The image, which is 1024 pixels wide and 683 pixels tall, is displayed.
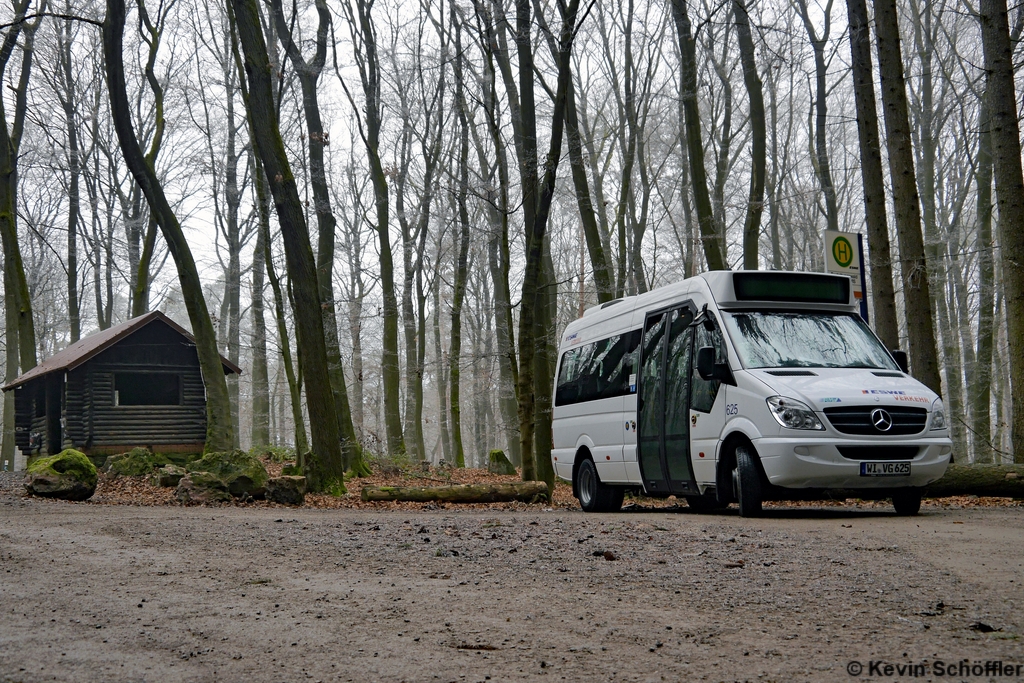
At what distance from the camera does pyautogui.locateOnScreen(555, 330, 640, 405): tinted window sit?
41.0 ft

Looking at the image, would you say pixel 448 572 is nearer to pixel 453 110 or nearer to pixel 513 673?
pixel 513 673

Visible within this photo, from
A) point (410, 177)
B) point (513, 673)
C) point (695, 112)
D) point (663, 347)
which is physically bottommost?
point (513, 673)

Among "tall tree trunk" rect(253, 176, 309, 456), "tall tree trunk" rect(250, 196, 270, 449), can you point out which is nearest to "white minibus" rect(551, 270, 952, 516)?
"tall tree trunk" rect(253, 176, 309, 456)

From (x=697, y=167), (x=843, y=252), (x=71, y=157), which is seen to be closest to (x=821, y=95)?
(x=697, y=167)

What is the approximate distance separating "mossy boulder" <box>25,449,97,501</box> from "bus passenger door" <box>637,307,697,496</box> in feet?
29.2

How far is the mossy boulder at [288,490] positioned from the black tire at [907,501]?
27.1 ft

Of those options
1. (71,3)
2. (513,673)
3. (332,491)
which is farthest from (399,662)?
(71,3)

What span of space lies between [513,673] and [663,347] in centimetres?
800

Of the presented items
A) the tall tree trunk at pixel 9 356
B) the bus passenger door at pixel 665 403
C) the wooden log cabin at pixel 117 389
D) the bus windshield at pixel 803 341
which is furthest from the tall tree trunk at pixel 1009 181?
the tall tree trunk at pixel 9 356

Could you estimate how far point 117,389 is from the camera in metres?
29.5

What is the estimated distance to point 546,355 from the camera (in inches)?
731

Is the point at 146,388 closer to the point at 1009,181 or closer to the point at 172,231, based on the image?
the point at 172,231

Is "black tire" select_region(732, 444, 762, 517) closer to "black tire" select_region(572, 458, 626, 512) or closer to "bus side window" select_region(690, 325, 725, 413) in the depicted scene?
"bus side window" select_region(690, 325, 725, 413)

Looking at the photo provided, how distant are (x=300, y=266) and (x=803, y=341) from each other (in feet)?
27.2
